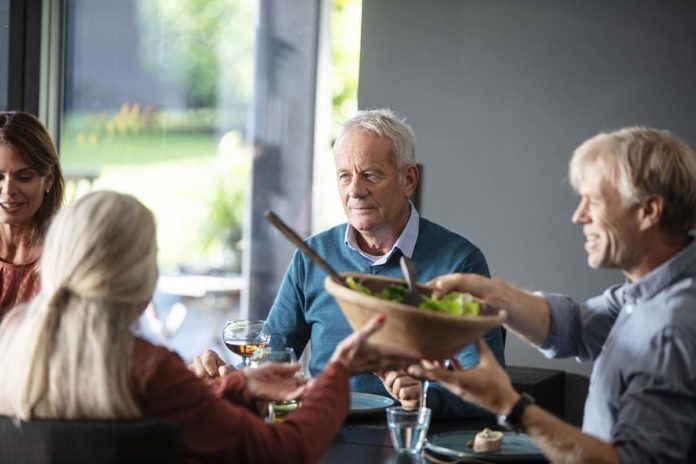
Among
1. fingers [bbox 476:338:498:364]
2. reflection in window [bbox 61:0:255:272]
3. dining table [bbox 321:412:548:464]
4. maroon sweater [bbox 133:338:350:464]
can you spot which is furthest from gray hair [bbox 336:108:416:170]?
reflection in window [bbox 61:0:255:272]

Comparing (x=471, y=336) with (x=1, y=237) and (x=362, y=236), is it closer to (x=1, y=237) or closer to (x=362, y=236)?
(x=362, y=236)

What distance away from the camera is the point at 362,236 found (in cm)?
320

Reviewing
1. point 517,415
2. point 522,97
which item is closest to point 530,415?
point 517,415

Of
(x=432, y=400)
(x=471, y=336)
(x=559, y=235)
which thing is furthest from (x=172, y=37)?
(x=471, y=336)

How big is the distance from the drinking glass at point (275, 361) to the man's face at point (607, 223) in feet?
2.23

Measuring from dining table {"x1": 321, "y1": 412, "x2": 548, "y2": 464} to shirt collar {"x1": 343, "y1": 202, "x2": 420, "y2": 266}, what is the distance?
0.66m

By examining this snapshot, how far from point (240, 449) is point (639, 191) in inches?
35.7

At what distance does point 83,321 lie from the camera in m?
1.73

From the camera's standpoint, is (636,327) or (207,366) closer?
(636,327)

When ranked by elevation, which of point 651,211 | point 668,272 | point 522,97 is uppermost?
point 522,97

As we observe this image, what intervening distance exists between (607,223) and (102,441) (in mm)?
1077

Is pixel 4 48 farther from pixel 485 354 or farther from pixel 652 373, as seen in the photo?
pixel 652 373

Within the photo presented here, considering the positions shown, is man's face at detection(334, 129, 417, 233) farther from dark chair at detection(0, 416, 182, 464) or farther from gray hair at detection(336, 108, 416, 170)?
dark chair at detection(0, 416, 182, 464)

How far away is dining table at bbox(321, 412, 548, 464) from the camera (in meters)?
2.15
